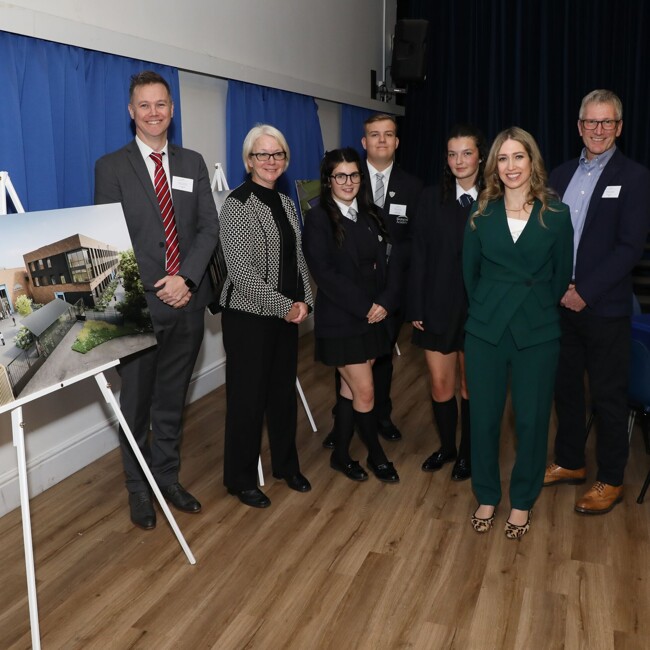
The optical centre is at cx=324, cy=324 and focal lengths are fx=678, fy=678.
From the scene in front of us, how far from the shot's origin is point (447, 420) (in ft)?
10.6

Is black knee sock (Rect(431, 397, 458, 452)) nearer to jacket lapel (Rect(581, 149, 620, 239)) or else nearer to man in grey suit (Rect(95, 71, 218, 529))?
jacket lapel (Rect(581, 149, 620, 239))

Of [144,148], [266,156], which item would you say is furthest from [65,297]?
[266,156]

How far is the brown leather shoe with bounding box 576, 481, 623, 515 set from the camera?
2865 mm

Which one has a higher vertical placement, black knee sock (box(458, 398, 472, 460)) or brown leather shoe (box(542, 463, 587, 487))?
black knee sock (box(458, 398, 472, 460))

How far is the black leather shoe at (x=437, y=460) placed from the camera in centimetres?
332

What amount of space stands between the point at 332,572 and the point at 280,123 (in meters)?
3.56

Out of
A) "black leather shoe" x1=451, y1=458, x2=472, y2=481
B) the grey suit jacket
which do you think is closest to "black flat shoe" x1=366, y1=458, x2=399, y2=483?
"black leather shoe" x1=451, y1=458, x2=472, y2=481

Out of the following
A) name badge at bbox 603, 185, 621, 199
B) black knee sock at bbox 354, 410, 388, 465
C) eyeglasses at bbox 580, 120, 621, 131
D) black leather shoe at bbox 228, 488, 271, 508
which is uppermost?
eyeglasses at bbox 580, 120, 621, 131

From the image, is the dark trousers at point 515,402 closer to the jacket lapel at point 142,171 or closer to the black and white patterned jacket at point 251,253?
the black and white patterned jacket at point 251,253

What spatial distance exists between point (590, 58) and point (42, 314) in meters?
6.78

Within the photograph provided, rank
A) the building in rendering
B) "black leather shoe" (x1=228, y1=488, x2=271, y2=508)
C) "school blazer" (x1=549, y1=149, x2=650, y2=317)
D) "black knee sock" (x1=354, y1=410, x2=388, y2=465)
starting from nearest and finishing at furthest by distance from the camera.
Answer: the building in rendering < "school blazer" (x1=549, y1=149, x2=650, y2=317) < "black leather shoe" (x1=228, y1=488, x2=271, y2=508) < "black knee sock" (x1=354, y1=410, x2=388, y2=465)

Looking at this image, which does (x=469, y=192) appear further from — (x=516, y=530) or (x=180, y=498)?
(x=180, y=498)

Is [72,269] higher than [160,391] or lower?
higher

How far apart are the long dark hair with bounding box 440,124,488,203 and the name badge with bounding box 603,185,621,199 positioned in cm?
47
